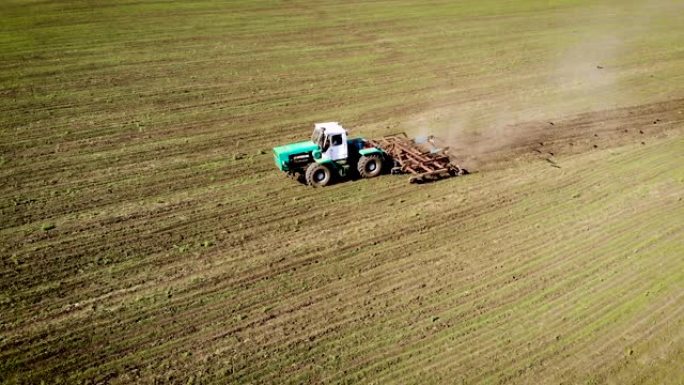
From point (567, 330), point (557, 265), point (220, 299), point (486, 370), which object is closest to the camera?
point (486, 370)

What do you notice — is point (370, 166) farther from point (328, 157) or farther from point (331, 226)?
point (331, 226)

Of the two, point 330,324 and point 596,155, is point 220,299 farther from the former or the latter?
point 596,155

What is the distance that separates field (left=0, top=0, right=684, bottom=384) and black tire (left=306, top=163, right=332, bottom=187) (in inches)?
13.0

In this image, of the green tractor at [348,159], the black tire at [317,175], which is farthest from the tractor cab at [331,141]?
the black tire at [317,175]

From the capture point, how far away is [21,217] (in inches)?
627

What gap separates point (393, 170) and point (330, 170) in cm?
225

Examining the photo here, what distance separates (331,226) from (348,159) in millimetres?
3184

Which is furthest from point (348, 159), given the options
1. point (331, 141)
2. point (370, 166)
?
point (331, 141)

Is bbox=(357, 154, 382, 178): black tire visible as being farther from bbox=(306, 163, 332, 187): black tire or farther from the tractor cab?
bbox=(306, 163, 332, 187): black tire

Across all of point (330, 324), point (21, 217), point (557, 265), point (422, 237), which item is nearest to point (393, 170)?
point (422, 237)

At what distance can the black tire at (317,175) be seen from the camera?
17297 millimetres

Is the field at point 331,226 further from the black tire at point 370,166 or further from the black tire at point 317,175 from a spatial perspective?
the black tire at point 370,166

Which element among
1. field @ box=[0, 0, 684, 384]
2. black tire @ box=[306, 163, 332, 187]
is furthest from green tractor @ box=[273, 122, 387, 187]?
field @ box=[0, 0, 684, 384]

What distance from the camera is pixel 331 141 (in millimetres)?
17219
